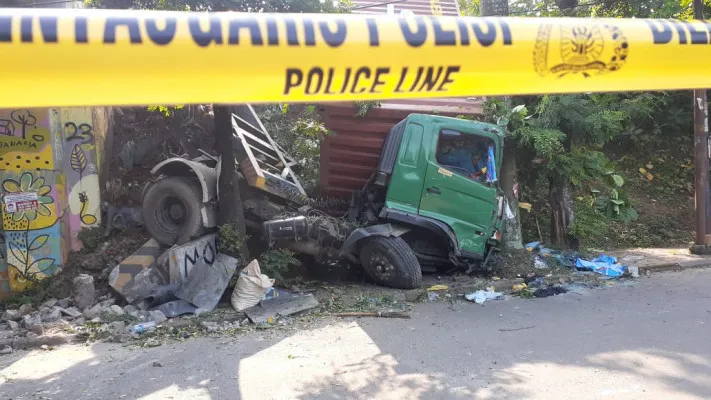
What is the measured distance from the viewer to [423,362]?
4.98 m

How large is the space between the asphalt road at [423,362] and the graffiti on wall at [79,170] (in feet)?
8.70

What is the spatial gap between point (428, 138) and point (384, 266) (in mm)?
1749

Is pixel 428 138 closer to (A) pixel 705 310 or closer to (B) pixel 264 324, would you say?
(B) pixel 264 324

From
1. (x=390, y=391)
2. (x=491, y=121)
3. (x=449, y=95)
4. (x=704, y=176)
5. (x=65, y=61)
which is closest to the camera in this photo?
(x=65, y=61)

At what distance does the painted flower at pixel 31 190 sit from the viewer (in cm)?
738

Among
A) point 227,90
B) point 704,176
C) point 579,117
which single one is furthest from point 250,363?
point 704,176

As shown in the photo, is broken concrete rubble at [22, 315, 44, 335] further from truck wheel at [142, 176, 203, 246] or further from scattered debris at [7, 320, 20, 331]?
truck wheel at [142, 176, 203, 246]

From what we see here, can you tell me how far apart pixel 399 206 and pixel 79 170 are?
4361mm

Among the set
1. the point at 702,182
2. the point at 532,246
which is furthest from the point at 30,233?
the point at 702,182

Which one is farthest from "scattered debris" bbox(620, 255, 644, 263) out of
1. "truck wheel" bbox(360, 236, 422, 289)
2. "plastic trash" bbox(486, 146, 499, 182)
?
"truck wheel" bbox(360, 236, 422, 289)

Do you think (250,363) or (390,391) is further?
(250,363)

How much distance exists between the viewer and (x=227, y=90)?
2.09 meters

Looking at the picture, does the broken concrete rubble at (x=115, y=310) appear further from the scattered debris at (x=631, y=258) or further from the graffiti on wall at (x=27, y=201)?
the scattered debris at (x=631, y=258)

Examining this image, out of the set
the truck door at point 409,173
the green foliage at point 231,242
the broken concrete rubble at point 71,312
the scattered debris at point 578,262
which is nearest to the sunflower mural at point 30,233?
the broken concrete rubble at point 71,312
